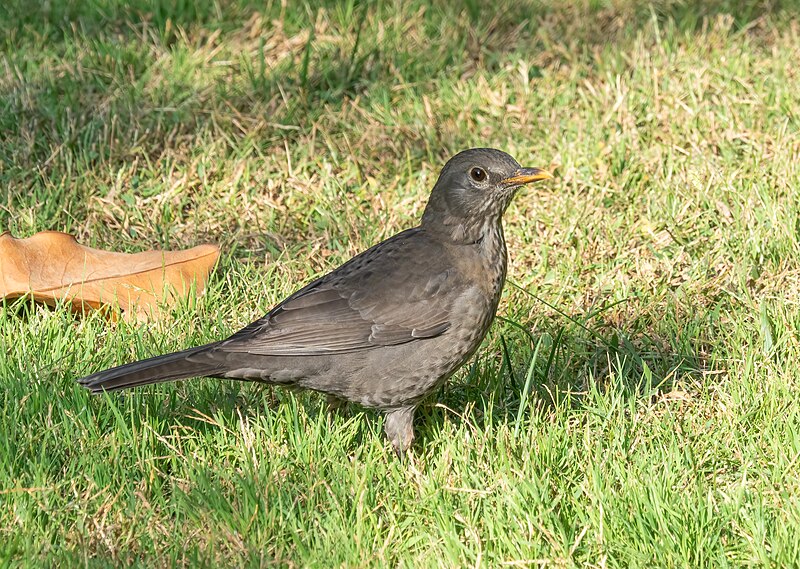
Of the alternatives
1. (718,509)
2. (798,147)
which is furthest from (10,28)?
(718,509)

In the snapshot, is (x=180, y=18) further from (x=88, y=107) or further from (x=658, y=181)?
(x=658, y=181)

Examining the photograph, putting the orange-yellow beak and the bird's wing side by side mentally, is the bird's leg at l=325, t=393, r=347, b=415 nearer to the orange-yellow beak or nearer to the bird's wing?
the bird's wing

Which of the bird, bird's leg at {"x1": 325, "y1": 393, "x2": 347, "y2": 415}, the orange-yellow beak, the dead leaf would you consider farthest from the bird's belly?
the dead leaf

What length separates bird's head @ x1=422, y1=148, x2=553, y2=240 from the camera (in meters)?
4.82

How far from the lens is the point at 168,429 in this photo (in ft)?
15.0

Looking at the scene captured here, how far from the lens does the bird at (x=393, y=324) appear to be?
4508 millimetres

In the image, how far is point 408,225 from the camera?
6234 millimetres

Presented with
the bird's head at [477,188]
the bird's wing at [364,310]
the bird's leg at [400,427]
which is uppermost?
the bird's head at [477,188]

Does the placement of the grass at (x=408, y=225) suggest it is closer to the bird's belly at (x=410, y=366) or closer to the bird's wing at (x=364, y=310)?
the bird's belly at (x=410, y=366)

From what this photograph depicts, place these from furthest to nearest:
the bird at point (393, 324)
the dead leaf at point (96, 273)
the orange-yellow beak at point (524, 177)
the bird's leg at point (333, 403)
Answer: the dead leaf at point (96, 273) < the bird's leg at point (333, 403) < the orange-yellow beak at point (524, 177) < the bird at point (393, 324)

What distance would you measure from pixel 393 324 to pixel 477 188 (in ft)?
2.35

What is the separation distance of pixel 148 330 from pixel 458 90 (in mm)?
2860

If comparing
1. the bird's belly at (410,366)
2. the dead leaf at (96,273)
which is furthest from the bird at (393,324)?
the dead leaf at (96,273)

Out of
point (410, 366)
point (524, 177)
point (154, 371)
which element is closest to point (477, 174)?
point (524, 177)
